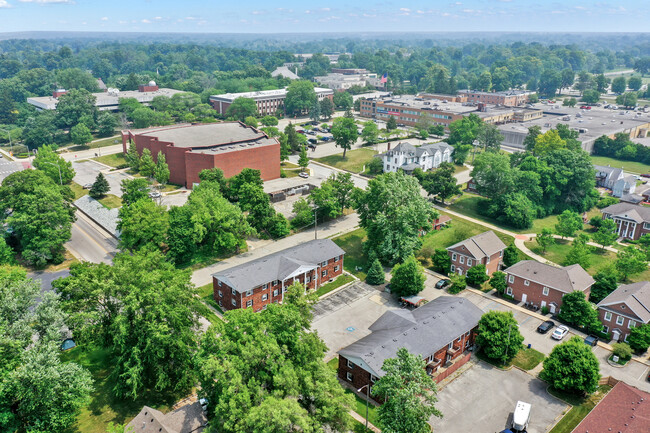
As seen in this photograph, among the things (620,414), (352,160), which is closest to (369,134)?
(352,160)

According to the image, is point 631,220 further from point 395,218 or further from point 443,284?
point 395,218

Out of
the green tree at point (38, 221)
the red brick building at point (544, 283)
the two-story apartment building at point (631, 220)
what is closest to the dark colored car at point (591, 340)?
the red brick building at point (544, 283)

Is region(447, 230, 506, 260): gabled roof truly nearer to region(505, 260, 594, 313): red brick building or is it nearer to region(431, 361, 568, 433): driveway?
region(505, 260, 594, 313): red brick building

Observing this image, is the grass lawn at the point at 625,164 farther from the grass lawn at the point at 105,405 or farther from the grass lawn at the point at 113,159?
the grass lawn at the point at 105,405

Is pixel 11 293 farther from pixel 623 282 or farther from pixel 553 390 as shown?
pixel 623 282

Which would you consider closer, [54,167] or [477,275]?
[477,275]

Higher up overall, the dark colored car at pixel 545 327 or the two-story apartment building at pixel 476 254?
the two-story apartment building at pixel 476 254

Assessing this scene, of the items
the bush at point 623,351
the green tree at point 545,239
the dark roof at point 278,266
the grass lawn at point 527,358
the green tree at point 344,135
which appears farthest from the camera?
the green tree at point 344,135

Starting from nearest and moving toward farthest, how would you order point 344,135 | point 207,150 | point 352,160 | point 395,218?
point 395,218, point 207,150, point 344,135, point 352,160
